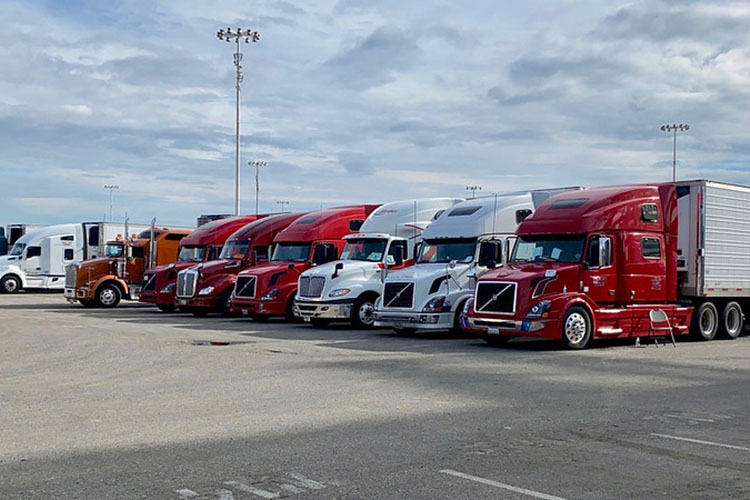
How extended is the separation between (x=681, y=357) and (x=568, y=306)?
221 centimetres

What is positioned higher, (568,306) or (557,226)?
(557,226)

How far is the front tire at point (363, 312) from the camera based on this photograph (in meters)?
22.5

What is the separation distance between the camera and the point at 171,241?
1363 inches

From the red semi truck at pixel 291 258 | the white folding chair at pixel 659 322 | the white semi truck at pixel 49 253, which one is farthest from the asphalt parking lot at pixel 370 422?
the white semi truck at pixel 49 253

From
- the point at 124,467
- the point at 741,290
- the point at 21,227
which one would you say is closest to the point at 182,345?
the point at 124,467

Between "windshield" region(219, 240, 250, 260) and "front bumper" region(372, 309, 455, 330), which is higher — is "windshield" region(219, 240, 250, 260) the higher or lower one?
the higher one

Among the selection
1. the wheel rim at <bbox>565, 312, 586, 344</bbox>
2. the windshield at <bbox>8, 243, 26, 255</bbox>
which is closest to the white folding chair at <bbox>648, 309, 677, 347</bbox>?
the wheel rim at <bbox>565, 312, 586, 344</bbox>

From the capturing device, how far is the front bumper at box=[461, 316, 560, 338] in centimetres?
1669

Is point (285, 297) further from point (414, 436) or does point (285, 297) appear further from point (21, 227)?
point (21, 227)

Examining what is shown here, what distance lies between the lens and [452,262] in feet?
66.5

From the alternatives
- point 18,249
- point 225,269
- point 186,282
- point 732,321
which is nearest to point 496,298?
point 732,321

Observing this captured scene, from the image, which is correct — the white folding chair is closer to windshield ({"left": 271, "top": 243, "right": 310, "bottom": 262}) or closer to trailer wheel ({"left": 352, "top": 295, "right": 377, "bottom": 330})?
trailer wheel ({"left": 352, "top": 295, "right": 377, "bottom": 330})

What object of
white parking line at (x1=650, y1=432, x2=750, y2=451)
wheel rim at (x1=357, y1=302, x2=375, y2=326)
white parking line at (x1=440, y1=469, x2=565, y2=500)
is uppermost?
wheel rim at (x1=357, y1=302, x2=375, y2=326)

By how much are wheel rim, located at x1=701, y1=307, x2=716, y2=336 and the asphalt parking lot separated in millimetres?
2500
